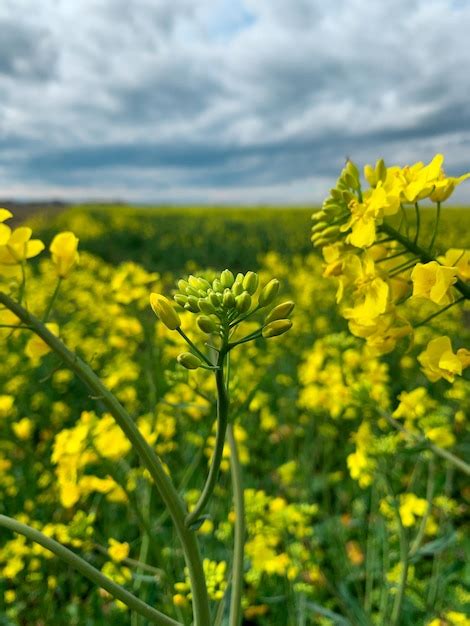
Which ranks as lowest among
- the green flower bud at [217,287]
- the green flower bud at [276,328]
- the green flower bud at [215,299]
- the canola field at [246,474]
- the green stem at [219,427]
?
the canola field at [246,474]

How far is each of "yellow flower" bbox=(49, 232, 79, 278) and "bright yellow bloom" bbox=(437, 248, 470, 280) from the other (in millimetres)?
755

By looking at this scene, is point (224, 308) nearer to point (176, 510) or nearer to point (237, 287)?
Answer: point (237, 287)

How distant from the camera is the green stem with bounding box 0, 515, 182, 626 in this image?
0.78 meters

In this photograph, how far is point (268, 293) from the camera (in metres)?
0.85

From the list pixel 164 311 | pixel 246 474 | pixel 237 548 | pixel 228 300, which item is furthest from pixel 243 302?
pixel 246 474

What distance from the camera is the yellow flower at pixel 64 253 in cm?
108

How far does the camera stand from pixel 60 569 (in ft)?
8.48

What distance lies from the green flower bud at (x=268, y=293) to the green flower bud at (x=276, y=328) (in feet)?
0.12

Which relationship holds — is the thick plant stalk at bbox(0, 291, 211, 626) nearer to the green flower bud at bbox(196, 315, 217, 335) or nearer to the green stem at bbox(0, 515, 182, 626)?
the green stem at bbox(0, 515, 182, 626)

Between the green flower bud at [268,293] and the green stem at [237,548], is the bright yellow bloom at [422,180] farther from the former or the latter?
the green stem at [237,548]

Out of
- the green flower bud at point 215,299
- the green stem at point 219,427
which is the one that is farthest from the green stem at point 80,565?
the green flower bud at point 215,299

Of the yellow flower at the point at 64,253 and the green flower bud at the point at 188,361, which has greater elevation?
the yellow flower at the point at 64,253

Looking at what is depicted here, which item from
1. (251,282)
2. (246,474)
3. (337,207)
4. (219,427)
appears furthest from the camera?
(246,474)

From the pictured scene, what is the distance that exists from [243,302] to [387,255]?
457 mm
